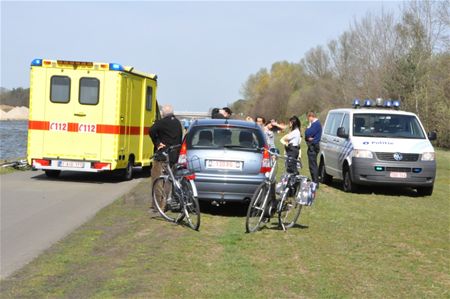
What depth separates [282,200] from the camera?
912 centimetres

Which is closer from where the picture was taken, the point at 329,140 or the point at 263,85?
the point at 329,140

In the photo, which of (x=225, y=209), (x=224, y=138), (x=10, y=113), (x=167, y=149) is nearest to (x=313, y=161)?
(x=225, y=209)

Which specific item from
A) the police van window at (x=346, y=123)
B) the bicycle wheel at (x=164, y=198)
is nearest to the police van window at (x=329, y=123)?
the police van window at (x=346, y=123)

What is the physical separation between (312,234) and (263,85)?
106m

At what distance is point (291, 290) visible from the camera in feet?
19.4

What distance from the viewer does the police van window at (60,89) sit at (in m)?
15.8

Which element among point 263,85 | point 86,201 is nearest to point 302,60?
point 263,85

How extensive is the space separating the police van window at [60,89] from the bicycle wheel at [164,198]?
675 cm

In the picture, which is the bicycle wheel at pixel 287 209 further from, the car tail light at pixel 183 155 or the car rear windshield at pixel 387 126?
the car rear windshield at pixel 387 126

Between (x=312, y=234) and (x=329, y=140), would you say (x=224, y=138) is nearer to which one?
(x=312, y=234)

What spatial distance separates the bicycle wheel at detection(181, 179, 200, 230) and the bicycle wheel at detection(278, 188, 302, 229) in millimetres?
1246

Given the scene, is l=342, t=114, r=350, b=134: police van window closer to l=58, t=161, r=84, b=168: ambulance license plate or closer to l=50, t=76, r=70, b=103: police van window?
l=58, t=161, r=84, b=168: ambulance license plate

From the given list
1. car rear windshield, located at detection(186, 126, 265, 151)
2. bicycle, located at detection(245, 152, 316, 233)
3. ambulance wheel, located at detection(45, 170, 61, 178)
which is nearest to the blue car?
car rear windshield, located at detection(186, 126, 265, 151)

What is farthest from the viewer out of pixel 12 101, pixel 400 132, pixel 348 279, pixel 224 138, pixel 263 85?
pixel 263 85
